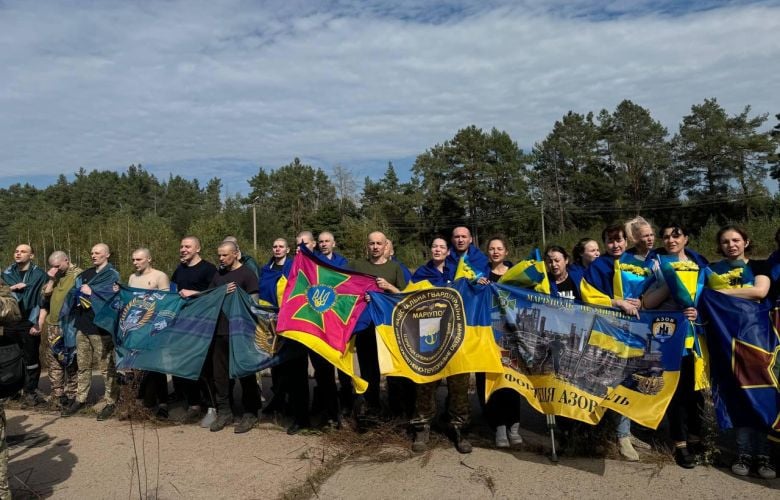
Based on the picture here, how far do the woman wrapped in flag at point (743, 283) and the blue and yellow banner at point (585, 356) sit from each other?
1.79 ft

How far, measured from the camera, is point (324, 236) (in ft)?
24.3

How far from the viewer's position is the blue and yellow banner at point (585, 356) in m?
4.89

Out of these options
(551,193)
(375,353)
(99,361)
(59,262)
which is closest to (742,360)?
(375,353)

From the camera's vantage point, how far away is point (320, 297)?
19.8 feet

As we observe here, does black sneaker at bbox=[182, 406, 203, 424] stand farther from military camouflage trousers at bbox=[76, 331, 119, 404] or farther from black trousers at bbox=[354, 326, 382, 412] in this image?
black trousers at bbox=[354, 326, 382, 412]

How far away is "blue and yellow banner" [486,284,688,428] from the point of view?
16.0 feet

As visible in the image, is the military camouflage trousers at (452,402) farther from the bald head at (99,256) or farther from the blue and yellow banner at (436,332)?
the bald head at (99,256)

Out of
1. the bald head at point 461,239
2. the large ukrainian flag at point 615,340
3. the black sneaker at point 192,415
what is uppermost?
the bald head at point 461,239

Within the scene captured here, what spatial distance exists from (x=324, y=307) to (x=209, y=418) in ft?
6.47

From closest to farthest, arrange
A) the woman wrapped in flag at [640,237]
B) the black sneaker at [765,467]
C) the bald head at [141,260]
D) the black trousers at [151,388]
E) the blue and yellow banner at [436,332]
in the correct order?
the black sneaker at [765,467] → the blue and yellow banner at [436,332] → the woman wrapped in flag at [640,237] → the black trousers at [151,388] → the bald head at [141,260]

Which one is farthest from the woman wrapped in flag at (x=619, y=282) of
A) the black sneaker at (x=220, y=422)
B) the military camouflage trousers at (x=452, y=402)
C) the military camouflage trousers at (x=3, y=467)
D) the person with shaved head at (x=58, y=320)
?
the person with shaved head at (x=58, y=320)

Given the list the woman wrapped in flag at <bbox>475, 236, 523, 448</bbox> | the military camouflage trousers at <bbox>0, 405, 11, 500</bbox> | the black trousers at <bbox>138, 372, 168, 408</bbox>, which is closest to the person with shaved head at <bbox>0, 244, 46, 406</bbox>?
the black trousers at <bbox>138, 372, 168, 408</bbox>

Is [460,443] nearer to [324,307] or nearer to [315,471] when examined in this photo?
[315,471]

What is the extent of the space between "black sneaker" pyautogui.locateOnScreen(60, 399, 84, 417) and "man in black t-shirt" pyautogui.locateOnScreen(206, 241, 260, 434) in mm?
1945
